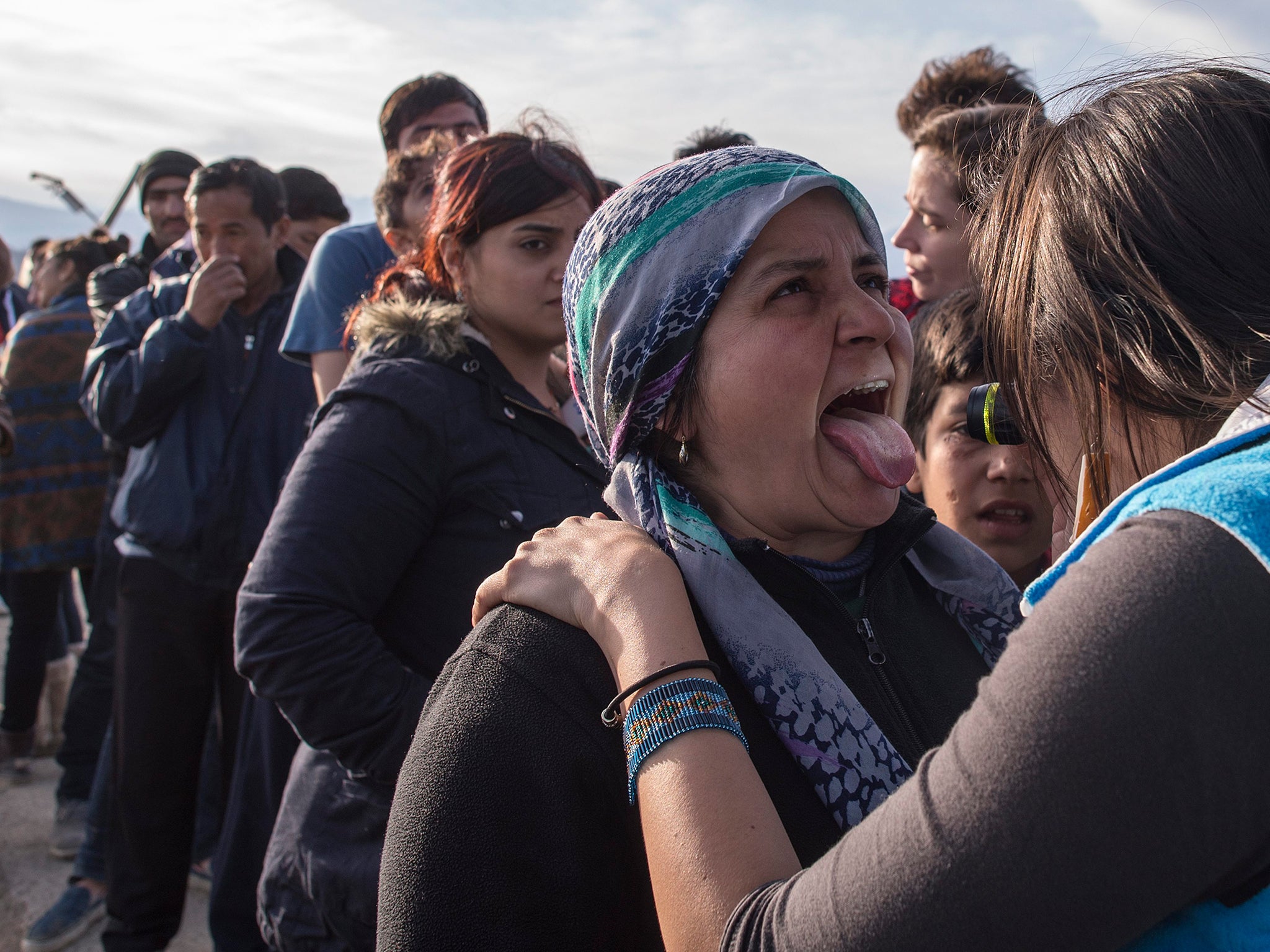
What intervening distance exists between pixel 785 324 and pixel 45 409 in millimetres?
4266

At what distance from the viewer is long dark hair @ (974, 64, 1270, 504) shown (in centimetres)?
94

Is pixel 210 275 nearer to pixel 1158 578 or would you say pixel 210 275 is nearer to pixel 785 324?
pixel 785 324

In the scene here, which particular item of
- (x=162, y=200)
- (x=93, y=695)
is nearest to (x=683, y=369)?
(x=93, y=695)

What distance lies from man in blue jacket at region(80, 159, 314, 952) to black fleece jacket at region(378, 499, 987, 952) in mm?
2091

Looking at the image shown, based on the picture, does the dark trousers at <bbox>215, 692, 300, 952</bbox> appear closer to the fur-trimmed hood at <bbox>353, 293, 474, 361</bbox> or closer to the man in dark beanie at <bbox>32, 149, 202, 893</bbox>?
the fur-trimmed hood at <bbox>353, 293, 474, 361</bbox>

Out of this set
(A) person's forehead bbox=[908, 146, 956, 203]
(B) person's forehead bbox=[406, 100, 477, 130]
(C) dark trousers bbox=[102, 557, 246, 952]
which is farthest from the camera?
(B) person's forehead bbox=[406, 100, 477, 130]

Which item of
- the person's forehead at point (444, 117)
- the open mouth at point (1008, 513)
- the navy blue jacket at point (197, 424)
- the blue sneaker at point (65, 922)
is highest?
the person's forehead at point (444, 117)

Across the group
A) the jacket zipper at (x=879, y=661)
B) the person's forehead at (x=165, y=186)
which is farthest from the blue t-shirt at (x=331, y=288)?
the person's forehead at (x=165, y=186)

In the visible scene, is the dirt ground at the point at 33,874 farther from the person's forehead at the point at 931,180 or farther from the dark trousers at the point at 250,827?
the person's forehead at the point at 931,180

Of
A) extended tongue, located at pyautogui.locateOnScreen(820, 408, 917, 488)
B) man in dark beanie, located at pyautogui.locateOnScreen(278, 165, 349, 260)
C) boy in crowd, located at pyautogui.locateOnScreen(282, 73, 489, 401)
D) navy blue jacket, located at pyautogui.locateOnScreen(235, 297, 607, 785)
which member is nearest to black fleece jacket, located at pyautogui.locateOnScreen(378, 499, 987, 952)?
extended tongue, located at pyautogui.locateOnScreen(820, 408, 917, 488)

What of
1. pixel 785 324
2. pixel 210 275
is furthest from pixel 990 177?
pixel 210 275

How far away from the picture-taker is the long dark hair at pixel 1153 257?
94 cm

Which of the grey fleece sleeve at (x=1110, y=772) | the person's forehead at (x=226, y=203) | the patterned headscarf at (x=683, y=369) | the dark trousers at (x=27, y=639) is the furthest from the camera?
the dark trousers at (x=27, y=639)

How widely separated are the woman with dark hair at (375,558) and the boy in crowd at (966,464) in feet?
2.68
